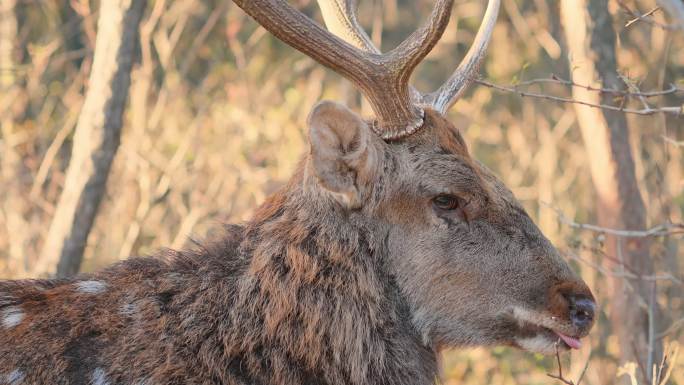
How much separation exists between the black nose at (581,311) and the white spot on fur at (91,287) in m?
2.25

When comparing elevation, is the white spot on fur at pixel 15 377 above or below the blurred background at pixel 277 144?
below

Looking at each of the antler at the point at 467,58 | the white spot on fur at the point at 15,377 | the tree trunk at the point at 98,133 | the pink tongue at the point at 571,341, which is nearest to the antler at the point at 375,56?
the antler at the point at 467,58

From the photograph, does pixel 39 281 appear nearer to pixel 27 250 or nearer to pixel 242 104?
pixel 27 250

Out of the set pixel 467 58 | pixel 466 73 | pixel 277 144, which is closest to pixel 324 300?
pixel 466 73

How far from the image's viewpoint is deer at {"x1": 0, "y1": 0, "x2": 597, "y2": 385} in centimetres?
504

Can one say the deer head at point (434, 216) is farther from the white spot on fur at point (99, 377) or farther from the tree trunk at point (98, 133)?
the tree trunk at point (98, 133)

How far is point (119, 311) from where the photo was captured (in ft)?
16.7

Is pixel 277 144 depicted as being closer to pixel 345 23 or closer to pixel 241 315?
pixel 345 23

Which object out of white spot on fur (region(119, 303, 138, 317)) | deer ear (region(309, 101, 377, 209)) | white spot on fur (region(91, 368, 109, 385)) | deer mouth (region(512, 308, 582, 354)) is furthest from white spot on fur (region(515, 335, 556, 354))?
white spot on fur (region(91, 368, 109, 385))

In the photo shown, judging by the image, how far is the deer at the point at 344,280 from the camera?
16.5 ft

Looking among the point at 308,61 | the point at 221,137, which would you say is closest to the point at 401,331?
the point at 221,137

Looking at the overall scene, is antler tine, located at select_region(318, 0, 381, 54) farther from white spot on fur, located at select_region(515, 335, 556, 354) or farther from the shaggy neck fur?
white spot on fur, located at select_region(515, 335, 556, 354)

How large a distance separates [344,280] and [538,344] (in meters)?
1.01

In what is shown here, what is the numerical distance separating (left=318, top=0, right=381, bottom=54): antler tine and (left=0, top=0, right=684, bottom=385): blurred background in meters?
0.84
